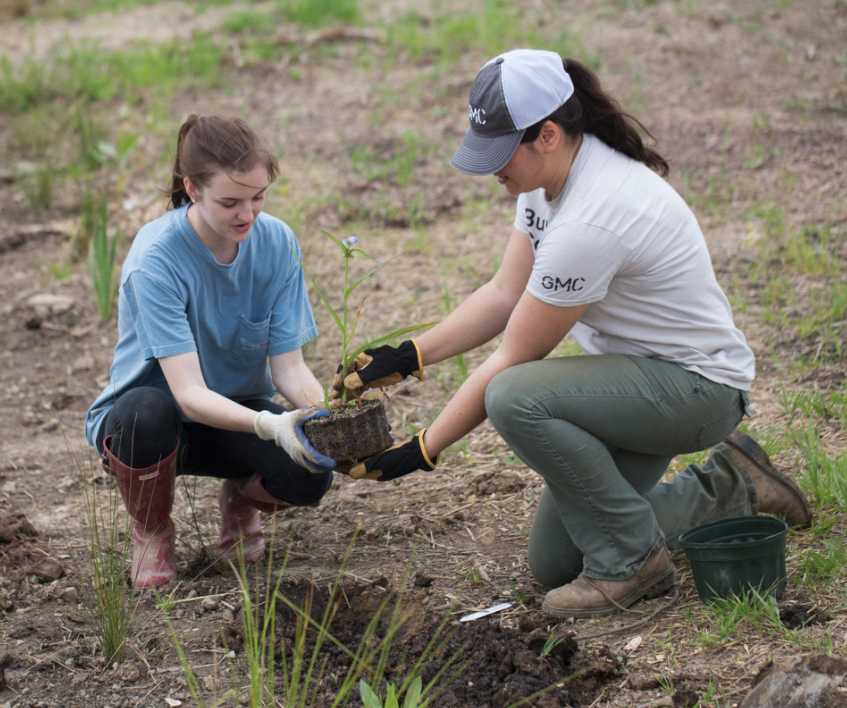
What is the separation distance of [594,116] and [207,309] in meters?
1.15

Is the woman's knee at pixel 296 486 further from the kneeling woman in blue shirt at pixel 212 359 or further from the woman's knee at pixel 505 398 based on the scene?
the woman's knee at pixel 505 398

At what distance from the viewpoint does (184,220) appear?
234cm

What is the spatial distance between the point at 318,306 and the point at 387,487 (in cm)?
129

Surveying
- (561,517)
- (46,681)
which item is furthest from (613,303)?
(46,681)

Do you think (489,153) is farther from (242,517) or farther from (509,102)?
(242,517)

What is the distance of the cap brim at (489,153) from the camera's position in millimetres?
1999

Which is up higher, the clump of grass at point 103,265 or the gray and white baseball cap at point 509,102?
the gray and white baseball cap at point 509,102

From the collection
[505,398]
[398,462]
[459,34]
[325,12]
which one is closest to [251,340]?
[398,462]

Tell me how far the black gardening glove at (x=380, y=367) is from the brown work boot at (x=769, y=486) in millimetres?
925

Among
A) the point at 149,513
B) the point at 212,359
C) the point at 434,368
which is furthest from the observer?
the point at 434,368

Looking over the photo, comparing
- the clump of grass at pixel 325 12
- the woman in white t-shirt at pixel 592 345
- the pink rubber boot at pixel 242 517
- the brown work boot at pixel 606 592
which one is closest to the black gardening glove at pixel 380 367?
the woman in white t-shirt at pixel 592 345

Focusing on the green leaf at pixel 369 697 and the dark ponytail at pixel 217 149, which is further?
the dark ponytail at pixel 217 149

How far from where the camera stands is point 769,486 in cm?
237

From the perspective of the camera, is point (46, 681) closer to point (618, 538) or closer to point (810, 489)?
point (618, 538)
